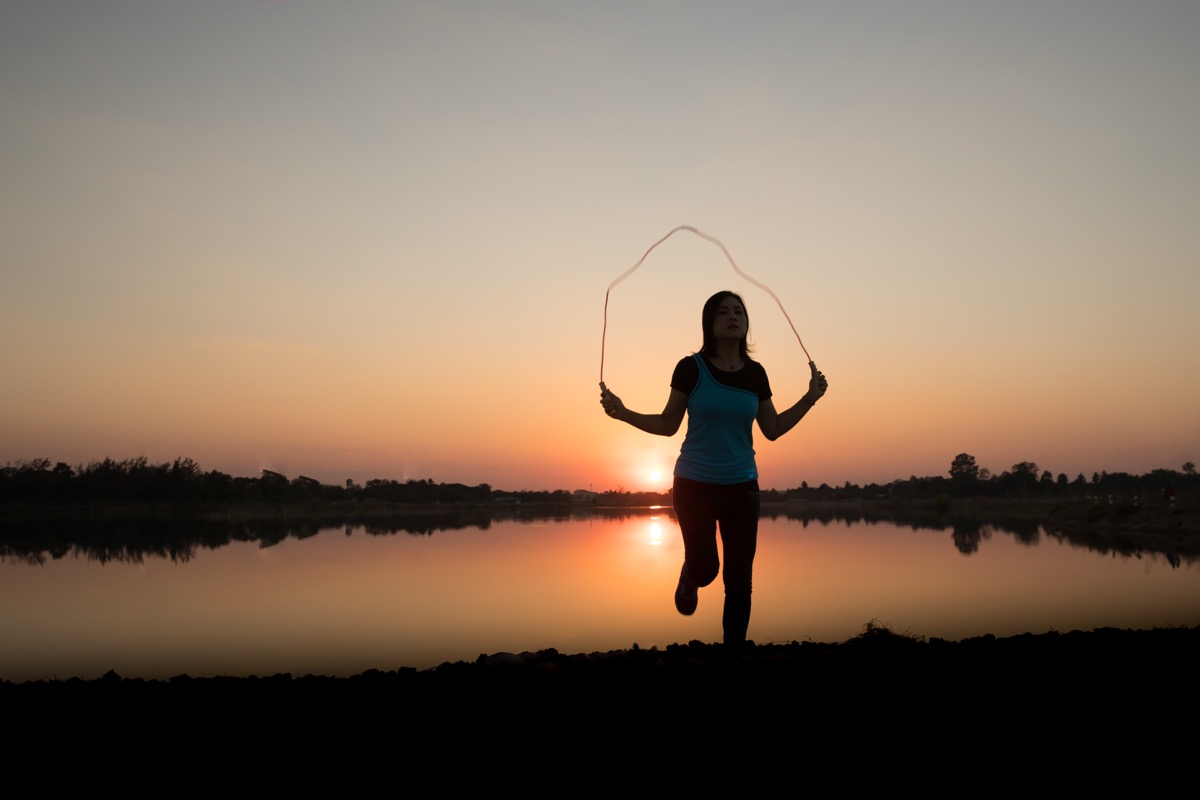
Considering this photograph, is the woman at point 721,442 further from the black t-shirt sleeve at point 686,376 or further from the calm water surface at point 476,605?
the calm water surface at point 476,605

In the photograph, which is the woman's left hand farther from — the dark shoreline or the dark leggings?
the dark shoreline

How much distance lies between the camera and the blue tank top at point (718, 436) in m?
5.35

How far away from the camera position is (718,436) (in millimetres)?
5391

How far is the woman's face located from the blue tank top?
362 mm

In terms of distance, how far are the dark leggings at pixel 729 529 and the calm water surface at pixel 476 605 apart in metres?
5.82

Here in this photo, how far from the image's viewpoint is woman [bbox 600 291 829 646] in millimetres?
5324

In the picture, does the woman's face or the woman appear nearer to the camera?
the woman

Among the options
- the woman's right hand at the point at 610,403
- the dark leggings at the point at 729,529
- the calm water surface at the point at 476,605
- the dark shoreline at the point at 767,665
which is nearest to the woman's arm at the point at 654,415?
the woman's right hand at the point at 610,403

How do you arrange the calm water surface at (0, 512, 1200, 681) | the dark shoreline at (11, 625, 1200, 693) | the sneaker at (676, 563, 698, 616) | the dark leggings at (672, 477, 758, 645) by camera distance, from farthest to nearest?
the calm water surface at (0, 512, 1200, 681) → the sneaker at (676, 563, 698, 616) → the dark leggings at (672, 477, 758, 645) → the dark shoreline at (11, 625, 1200, 693)

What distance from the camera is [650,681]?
3982 mm

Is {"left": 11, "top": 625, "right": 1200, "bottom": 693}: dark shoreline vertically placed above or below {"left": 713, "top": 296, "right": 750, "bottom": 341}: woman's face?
below

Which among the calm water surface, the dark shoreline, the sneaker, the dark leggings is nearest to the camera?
the dark shoreline

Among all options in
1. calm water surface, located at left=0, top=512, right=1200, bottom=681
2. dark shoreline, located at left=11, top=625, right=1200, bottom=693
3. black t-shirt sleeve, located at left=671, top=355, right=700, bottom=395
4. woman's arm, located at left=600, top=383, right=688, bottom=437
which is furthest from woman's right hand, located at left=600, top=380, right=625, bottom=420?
calm water surface, located at left=0, top=512, right=1200, bottom=681

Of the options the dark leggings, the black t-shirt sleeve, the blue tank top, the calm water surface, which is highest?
the black t-shirt sleeve
